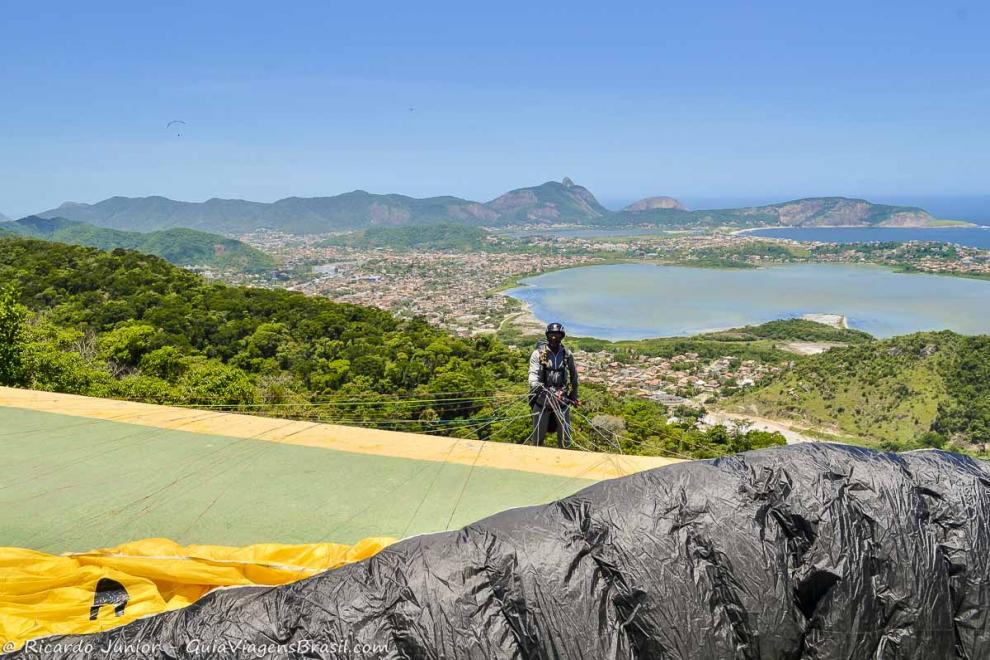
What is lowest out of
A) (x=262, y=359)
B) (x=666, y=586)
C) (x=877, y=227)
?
(x=262, y=359)

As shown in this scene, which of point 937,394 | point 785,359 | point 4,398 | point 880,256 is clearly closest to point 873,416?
point 937,394

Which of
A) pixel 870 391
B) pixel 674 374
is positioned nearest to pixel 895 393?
pixel 870 391

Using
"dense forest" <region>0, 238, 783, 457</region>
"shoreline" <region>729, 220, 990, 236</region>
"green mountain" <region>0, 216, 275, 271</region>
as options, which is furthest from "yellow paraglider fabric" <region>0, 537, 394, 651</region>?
"shoreline" <region>729, 220, 990, 236</region>

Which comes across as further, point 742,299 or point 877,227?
point 877,227

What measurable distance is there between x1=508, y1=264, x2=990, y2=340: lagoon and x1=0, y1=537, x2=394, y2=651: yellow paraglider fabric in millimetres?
34418

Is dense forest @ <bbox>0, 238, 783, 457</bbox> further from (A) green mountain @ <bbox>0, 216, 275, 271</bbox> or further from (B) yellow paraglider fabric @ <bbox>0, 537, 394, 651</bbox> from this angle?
(A) green mountain @ <bbox>0, 216, 275, 271</bbox>

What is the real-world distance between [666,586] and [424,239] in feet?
394

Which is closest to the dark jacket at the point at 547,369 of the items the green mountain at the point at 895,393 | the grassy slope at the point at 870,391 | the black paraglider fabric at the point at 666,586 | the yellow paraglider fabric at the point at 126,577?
the yellow paraglider fabric at the point at 126,577

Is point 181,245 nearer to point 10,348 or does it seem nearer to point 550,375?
point 10,348

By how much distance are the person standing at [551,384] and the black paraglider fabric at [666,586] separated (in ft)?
7.44

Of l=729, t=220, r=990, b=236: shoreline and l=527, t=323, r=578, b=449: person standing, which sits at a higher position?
l=729, t=220, r=990, b=236: shoreline

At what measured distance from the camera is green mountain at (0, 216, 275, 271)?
81375mm

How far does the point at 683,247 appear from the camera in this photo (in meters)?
102

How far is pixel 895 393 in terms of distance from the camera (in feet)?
62.8
